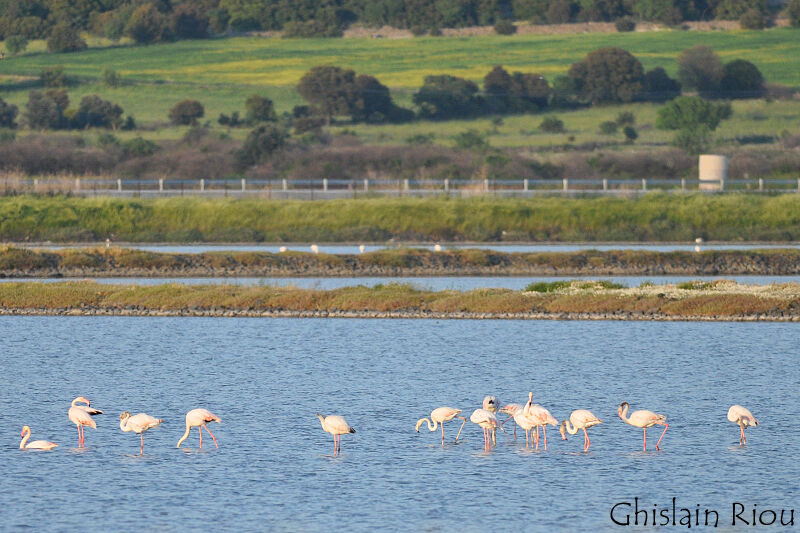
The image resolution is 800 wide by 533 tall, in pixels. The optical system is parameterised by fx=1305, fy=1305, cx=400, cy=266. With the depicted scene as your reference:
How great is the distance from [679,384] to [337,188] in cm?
5860

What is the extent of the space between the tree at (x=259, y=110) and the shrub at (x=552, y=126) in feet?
90.0

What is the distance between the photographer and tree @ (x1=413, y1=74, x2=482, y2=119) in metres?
140

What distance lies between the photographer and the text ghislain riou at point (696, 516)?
19094 millimetres

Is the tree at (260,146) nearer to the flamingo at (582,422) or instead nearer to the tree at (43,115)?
the tree at (43,115)

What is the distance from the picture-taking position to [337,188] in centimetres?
8812

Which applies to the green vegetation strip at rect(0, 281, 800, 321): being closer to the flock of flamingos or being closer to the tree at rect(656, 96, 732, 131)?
the flock of flamingos

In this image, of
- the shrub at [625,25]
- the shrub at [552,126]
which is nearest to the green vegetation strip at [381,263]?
the shrub at [552,126]

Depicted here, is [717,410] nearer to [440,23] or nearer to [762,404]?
[762,404]

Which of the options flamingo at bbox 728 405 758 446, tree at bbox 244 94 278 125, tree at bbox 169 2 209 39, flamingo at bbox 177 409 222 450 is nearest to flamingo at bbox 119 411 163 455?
flamingo at bbox 177 409 222 450

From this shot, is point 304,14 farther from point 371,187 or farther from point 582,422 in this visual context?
point 582,422

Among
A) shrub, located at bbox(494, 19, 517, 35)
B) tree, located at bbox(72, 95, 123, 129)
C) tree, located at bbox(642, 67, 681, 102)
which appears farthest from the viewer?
shrub, located at bbox(494, 19, 517, 35)

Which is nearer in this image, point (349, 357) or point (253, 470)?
point (253, 470)

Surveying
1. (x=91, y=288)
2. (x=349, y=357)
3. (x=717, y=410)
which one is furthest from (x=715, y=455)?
(x=91, y=288)

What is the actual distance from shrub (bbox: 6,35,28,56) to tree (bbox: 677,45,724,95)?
88144 mm
